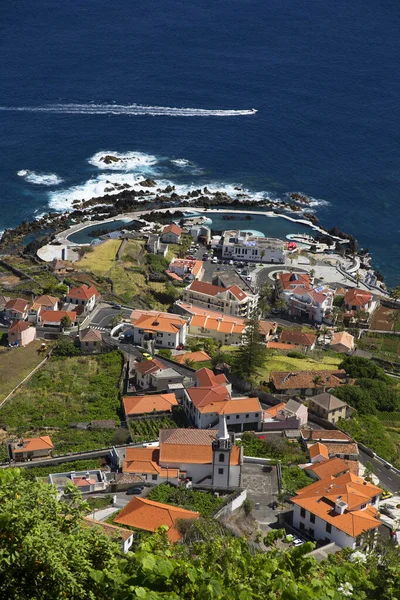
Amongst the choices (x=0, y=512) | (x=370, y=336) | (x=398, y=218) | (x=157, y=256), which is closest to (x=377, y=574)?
(x=0, y=512)

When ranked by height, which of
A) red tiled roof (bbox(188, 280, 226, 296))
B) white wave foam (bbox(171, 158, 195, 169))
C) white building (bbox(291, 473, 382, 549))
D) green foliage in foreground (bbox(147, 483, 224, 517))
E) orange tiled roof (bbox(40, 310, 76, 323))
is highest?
white building (bbox(291, 473, 382, 549))

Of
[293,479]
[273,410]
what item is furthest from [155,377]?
[293,479]

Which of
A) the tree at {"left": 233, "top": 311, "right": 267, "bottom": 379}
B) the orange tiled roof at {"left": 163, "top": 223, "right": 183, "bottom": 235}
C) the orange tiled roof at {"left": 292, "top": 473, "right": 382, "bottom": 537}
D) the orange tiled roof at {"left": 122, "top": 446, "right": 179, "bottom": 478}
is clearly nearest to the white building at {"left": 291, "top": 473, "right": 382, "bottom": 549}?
the orange tiled roof at {"left": 292, "top": 473, "right": 382, "bottom": 537}

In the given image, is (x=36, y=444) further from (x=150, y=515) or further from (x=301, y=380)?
(x=301, y=380)

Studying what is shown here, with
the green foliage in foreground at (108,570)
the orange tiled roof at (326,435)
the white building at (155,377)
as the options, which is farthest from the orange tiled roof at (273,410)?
the green foliage in foreground at (108,570)

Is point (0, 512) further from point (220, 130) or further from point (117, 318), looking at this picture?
point (220, 130)

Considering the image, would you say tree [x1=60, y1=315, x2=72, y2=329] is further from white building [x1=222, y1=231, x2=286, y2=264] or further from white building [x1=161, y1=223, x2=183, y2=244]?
white building [x1=161, y1=223, x2=183, y2=244]

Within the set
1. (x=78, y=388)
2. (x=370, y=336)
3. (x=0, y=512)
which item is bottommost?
(x=370, y=336)
